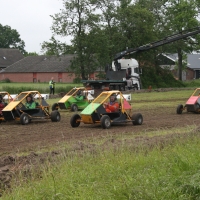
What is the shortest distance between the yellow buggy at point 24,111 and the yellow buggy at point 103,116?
227cm

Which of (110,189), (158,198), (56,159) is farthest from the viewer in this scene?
(56,159)

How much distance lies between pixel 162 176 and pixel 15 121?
13.9 meters

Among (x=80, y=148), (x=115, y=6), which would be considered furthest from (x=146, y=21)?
(x=80, y=148)

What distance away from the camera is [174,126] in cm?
1772

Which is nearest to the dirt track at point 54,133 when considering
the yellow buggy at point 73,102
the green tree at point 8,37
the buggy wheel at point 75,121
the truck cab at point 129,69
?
the buggy wheel at point 75,121

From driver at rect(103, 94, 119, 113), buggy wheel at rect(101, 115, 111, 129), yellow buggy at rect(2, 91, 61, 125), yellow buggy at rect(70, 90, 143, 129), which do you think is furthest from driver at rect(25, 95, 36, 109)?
buggy wheel at rect(101, 115, 111, 129)

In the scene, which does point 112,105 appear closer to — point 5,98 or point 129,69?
point 5,98

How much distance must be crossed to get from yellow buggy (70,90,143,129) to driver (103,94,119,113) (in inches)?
4.6

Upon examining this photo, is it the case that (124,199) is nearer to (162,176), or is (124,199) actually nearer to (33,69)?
(162,176)

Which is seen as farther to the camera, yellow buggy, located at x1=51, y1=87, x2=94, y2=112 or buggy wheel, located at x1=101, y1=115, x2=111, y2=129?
yellow buggy, located at x1=51, y1=87, x2=94, y2=112

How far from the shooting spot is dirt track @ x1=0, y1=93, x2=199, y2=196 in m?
12.2

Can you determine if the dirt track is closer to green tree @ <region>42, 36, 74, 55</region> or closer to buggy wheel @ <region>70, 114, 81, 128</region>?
buggy wheel @ <region>70, 114, 81, 128</region>

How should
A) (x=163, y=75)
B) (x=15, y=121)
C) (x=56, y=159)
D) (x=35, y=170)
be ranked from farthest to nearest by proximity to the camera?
(x=163, y=75) < (x=15, y=121) < (x=56, y=159) < (x=35, y=170)

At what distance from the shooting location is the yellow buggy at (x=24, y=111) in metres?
19.7
